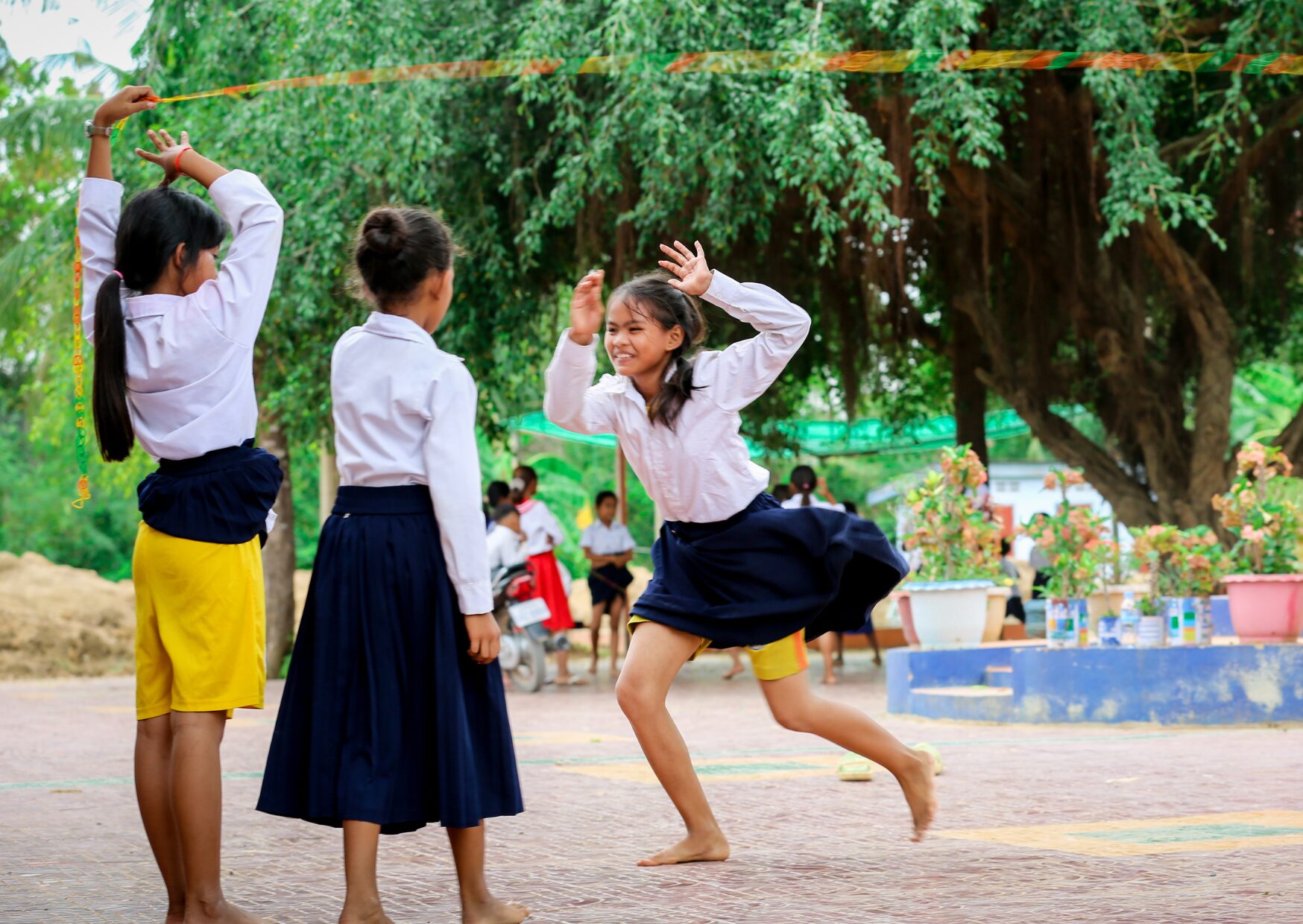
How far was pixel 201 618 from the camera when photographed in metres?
3.39

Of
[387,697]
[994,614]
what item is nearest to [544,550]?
[994,614]

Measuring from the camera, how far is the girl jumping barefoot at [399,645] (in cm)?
326

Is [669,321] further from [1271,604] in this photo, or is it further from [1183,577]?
[1271,604]

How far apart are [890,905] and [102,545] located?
1423 inches

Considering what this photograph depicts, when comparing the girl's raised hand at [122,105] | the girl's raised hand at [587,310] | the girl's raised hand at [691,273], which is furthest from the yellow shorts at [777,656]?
the girl's raised hand at [122,105]

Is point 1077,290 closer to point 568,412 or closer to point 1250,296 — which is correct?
point 1250,296

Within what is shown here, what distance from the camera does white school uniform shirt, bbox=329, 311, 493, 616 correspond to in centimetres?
328

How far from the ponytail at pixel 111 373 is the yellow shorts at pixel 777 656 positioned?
1567 mm

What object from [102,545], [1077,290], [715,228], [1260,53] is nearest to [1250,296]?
[1077,290]

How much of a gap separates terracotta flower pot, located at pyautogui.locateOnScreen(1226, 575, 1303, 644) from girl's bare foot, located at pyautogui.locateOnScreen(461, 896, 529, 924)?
6555 mm

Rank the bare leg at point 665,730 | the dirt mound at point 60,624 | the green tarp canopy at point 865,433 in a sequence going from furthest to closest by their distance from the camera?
1. the dirt mound at point 60,624
2. the green tarp canopy at point 865,433
3. the bare leg at point 665,730

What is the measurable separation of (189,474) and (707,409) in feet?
4.87

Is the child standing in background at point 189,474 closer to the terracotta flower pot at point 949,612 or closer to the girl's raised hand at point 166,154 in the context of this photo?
the girl's raised hand at point 166,154

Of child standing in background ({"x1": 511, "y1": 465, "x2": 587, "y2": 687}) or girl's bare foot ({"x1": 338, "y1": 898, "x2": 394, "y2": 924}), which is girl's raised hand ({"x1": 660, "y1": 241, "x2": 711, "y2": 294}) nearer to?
girl's bare foot ({"x1": 338, "y1": 898, "x2": 394, "y2": 924})
